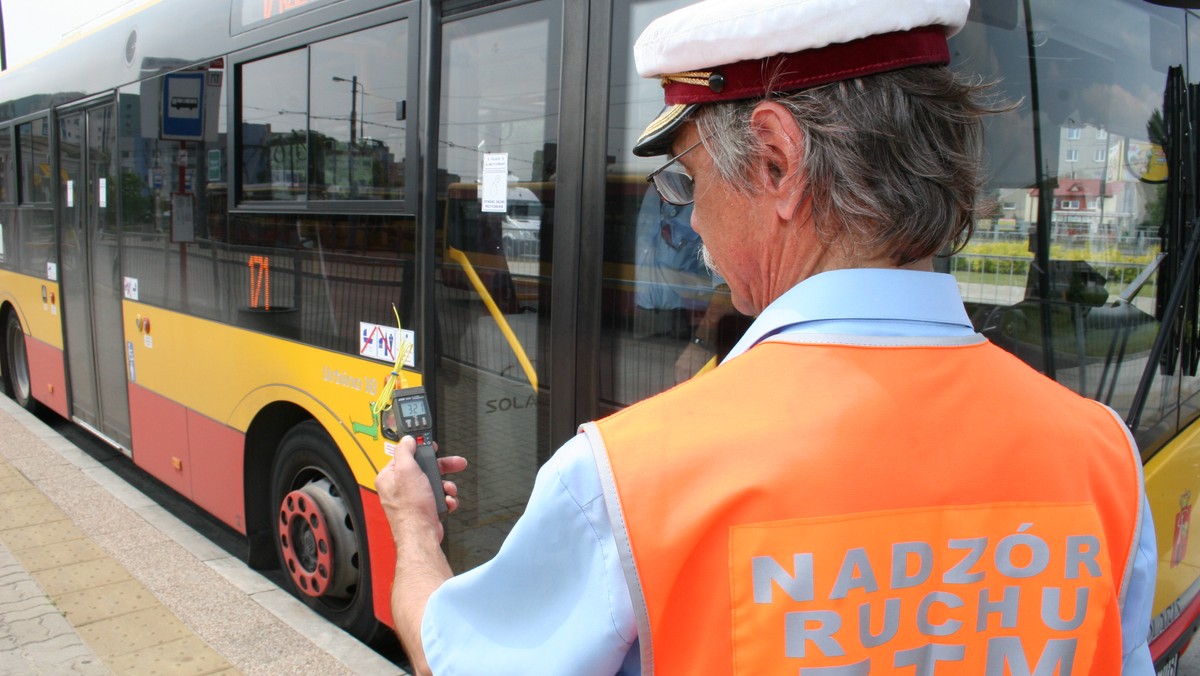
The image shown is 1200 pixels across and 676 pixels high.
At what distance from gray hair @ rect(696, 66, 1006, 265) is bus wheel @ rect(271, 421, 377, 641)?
321 centimetres

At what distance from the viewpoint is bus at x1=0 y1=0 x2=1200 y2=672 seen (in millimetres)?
2443

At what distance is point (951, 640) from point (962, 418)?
241 millimetres

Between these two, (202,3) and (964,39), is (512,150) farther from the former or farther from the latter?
(202,3)

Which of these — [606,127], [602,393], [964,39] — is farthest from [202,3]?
[964,39]

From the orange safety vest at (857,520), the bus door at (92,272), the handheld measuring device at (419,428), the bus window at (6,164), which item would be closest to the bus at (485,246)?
the bus door at (92,272)

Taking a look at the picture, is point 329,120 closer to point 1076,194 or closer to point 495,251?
point 495,251

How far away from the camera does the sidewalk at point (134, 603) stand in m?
3.65

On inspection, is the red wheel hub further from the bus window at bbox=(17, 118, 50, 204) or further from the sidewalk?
the bus window at bbox=(17, 118, 50, 204)

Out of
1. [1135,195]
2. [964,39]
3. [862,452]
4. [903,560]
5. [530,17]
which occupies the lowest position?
[903,560]

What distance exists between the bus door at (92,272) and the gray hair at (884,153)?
6137 millimetres

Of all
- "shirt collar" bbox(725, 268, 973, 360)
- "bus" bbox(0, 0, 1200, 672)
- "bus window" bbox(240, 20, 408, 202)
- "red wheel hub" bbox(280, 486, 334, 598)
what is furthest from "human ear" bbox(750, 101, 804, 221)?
"red wheel hub" bbox(280, 486, 334, 598)

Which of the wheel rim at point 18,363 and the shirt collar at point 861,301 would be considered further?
the wheel rim at point 18,363

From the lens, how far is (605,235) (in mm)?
2799

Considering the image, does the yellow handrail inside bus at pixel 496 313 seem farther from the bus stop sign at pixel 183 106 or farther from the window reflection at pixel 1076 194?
the bus stop sign at pixel 183 106
